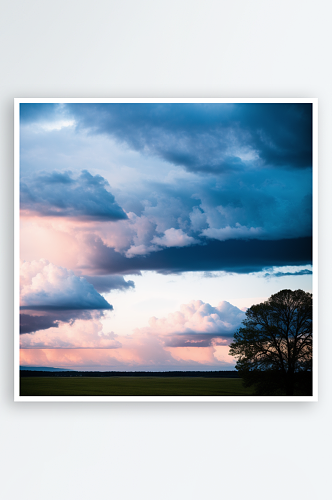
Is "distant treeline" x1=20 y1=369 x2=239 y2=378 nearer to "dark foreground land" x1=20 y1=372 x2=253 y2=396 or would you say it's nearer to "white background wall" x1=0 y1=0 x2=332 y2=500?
"dark foreground land" x1=20 y1=372 x2=253 y2=396

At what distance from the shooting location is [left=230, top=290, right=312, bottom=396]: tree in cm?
184

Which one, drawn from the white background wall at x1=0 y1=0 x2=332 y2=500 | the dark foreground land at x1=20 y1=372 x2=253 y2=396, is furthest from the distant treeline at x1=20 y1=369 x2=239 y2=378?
the white background wall at x1=0 y1=0 x2=332 y2=500

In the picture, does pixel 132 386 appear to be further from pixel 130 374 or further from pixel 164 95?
pixel 164 95

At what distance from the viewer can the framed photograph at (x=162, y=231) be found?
187 centimetres

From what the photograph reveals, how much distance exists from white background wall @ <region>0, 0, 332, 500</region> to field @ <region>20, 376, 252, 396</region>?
0.28 feet

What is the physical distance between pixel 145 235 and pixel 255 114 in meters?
0.74

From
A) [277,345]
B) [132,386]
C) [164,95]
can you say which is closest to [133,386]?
[132,386]

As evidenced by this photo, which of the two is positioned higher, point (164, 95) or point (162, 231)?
point (164, 95)

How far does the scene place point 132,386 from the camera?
184 cm

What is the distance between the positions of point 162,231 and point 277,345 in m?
0.73

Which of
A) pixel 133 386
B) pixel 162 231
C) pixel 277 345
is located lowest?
pixel 133 386

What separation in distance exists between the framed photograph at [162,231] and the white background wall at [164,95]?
100 millimetres

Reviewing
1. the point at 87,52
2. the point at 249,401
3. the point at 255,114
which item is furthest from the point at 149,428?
the point at 87,52
